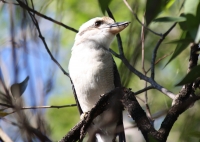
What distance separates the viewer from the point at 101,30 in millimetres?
4031

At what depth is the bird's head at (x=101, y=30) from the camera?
3.81 m

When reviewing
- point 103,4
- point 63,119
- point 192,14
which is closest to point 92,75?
point 192,14

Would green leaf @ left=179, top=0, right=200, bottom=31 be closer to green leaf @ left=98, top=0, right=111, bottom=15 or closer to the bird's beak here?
green leaf @ left=98, top=0, right=111, bottom=15

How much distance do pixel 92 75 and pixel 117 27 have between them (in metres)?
0.57

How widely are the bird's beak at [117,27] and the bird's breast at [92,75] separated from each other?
0.88ft

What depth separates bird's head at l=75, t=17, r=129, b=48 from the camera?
12.5 feet

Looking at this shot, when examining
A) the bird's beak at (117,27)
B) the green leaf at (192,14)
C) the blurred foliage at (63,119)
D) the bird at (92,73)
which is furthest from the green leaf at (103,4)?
the blurred foliage at (63,119)

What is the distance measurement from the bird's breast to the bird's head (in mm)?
273

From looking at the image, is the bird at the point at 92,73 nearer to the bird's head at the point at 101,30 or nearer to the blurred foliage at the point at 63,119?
the bird's head at the point at 101,30

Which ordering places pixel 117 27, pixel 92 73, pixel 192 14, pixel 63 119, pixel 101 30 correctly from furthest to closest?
pixel 63 119 → pixel 101 30 → pixel 117 27 → pixel 92 73 → pixel 192 14

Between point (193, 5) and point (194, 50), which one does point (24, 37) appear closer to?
point (193, 5)

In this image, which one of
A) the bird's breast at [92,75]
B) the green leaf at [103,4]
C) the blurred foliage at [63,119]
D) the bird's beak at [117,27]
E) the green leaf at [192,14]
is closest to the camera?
the green leaf at [103,4]

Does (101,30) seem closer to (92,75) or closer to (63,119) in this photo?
(92,75)

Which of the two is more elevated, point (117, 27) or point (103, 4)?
point (117, 27)
